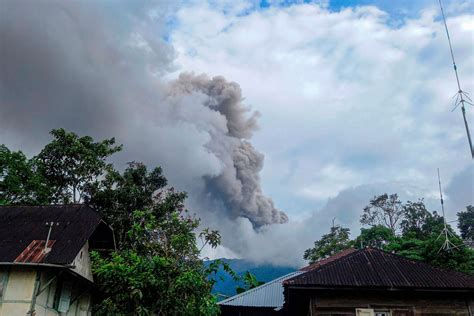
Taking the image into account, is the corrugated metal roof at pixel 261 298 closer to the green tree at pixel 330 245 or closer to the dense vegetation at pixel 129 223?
the dense vegetation at pixel 129 223

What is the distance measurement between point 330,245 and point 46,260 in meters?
33.5

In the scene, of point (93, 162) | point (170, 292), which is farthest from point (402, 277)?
point (93, 162)

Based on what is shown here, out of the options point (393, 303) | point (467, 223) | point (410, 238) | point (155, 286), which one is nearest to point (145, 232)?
point (155, 286)

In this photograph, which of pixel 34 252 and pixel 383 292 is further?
pixel 34 252

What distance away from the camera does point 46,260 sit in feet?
44.7

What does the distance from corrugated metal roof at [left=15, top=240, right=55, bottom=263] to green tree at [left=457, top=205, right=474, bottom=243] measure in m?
52.9

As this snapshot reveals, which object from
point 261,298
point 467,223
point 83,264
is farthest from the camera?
point 467,223

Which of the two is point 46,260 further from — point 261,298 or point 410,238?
point 410,238

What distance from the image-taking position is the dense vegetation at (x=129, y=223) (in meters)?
10.7

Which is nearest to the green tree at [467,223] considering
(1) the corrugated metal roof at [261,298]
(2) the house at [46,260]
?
(1) the corrugated metal roof at [261,298]

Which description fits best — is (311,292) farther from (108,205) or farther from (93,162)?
(93,162)

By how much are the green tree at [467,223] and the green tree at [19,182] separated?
50980 millimetres

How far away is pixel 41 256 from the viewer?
1387 cm

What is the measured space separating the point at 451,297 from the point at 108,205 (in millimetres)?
19808
